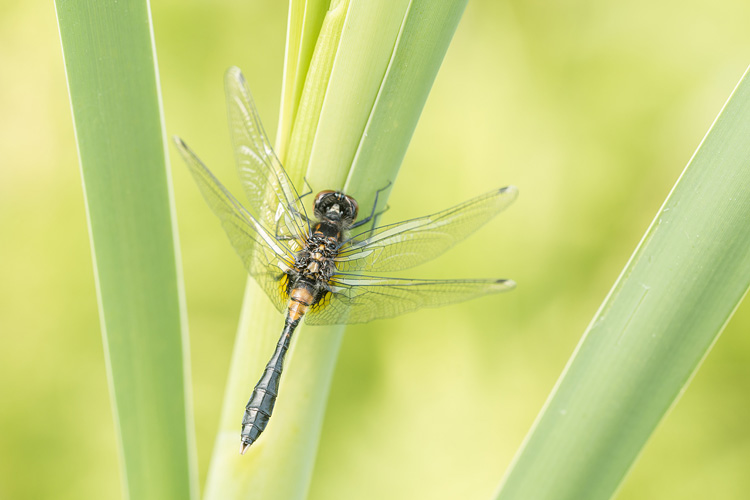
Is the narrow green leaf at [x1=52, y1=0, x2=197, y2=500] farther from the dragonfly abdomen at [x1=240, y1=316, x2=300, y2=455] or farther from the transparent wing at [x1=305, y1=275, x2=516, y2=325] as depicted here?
the transparent wing at [x1=305, y1=275, x2=516, y2=325]

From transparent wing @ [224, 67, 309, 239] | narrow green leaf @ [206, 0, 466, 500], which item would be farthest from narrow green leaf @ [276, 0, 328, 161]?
transparent wing @ [224, 67, 309, 239]

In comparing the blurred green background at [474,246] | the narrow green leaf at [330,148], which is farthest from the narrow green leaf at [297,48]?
the blurred green background at [474,246]

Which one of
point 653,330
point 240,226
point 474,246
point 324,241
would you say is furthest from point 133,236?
point 474,246

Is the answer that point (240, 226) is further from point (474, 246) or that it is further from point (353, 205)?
point (474, 246)

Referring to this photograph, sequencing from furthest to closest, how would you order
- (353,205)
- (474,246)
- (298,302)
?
(474,246) → (298,302) → (353,205)

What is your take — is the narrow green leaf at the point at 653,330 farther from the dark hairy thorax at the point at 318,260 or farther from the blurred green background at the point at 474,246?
the blurred green background at the point at 474,246

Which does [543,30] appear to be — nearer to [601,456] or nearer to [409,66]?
[409,66]
